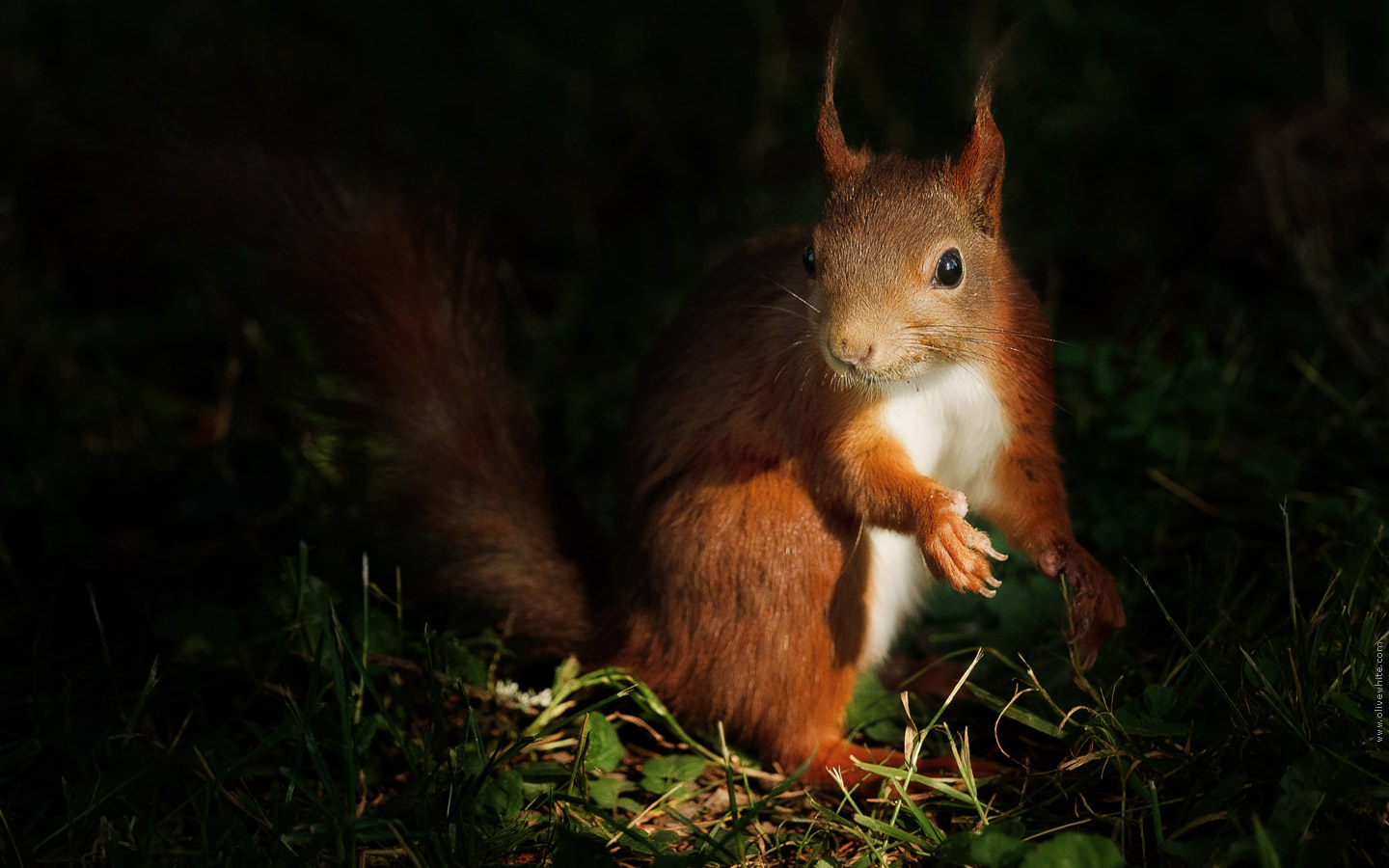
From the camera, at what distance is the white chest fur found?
1711mm

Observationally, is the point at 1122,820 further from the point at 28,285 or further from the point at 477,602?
the point at 28,285

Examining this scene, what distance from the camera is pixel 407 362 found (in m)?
1.96

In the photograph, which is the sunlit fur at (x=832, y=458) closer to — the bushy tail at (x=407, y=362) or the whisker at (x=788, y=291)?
the whisker at (x=788, y=291)

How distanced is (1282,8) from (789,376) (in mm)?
2858

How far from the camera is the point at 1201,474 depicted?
7.54 feet

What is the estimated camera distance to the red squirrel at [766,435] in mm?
1600

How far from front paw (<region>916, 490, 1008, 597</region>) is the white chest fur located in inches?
7.3

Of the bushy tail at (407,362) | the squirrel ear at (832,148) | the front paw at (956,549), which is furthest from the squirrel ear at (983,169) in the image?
the bushy tail at (407,362)

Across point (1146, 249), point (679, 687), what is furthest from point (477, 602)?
point (1146, 249)

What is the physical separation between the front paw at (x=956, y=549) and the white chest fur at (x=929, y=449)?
184 mm

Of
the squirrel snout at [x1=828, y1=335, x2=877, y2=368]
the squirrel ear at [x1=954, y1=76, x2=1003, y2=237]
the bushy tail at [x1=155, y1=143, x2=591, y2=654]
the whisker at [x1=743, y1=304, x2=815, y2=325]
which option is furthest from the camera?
the bushy tail at [x1=155, y1=143, x2=591, y2=654]

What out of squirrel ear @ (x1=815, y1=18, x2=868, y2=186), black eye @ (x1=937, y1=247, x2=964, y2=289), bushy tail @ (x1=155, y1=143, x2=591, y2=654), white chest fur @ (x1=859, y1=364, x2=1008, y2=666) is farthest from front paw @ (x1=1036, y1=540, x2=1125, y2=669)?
bushy tail @ (x1=155, y1=143, x2=591, y2=654)

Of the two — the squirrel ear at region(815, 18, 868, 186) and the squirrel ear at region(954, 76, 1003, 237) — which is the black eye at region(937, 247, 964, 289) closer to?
the squirrel ear at region(954, 76, 1003, 237)

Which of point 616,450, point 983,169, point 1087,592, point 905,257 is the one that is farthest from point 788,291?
point 616,450
